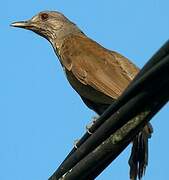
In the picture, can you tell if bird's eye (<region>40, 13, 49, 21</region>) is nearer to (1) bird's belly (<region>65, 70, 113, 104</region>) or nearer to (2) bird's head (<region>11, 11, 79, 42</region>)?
(2) bird's head (<region>11, 11, 79, 42</region>)

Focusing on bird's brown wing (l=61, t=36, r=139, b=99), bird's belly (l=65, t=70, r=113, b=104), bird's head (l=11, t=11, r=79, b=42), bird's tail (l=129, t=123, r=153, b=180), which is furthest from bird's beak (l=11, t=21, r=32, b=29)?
bird's tail (l=129, t=123, r=153, b=180)

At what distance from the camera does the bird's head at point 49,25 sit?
935cm

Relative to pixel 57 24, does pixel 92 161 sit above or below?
below

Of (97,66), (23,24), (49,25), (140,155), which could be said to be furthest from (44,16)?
(140,155)

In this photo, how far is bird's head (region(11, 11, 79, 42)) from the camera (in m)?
9.35

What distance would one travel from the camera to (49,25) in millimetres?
9516

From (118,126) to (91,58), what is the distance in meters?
4.70

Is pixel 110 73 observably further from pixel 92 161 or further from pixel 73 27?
pixel 92 161

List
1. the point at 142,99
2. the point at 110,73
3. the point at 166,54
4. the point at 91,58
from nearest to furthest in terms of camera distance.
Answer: the point at 166,54 < the point at 142,99 < the point at 110,73 < the point at 91,58

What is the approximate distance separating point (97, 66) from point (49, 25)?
2493 mm

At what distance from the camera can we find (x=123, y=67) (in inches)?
282

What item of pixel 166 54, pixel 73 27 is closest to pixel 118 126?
pixel 166 54

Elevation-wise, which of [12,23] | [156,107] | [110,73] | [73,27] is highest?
[12,23]

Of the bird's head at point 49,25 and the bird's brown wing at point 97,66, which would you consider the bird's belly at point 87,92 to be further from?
the bird's head at point 49,25
